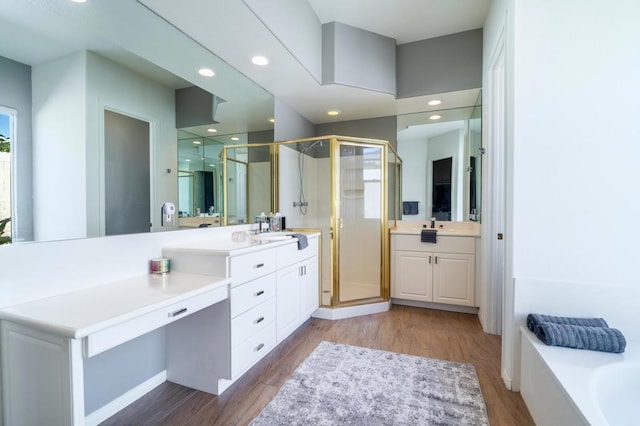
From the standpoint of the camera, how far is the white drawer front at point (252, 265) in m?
1.77

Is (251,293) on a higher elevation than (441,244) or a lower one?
lower

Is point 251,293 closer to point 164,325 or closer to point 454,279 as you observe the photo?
point 164,325

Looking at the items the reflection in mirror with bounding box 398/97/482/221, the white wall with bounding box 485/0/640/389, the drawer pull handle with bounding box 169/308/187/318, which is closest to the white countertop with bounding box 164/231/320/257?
the drawer pull handle with bounding box 169/308/187/318

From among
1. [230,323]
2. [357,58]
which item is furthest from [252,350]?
[357,58]

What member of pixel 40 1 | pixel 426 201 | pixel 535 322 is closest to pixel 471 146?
pixel 426 201

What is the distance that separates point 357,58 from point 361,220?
5.62ft

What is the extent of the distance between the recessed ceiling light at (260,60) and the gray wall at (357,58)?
0.62m

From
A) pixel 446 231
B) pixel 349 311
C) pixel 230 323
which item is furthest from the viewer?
pixel 446 231

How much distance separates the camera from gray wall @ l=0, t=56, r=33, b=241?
3.95ft

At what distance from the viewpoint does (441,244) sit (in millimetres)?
3197

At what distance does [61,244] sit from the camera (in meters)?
1.38

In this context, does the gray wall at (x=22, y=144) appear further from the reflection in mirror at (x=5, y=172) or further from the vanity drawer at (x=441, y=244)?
the vanity drawer at (x=441, y=244)

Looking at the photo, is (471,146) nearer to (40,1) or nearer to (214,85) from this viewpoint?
(214,85)

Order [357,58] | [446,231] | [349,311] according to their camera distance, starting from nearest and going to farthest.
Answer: [357,58], [349,311], [446,231]
